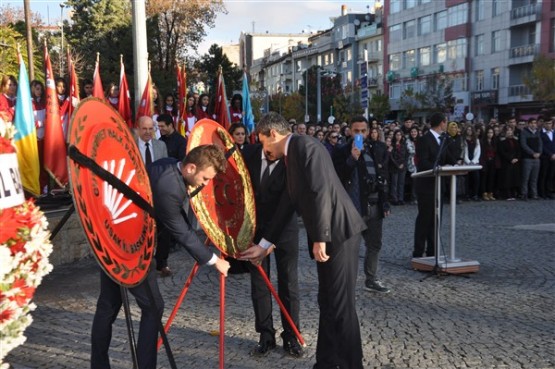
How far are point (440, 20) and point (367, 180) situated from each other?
58.2 metres

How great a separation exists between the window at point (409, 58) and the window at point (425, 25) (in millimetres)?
2501

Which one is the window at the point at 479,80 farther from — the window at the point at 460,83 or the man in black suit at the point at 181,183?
the man in black suit at the point at 181,183

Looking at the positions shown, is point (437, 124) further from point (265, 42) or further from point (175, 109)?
point (265, 42)

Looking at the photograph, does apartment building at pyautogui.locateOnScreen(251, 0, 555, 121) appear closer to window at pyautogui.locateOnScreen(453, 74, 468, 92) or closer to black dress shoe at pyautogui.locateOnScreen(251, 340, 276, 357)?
window at pyautogui.locateOnScreen(453, 74, 468, 92)

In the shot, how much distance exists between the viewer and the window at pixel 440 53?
5981cm

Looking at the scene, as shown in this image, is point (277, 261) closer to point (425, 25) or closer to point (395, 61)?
point (425, 25)

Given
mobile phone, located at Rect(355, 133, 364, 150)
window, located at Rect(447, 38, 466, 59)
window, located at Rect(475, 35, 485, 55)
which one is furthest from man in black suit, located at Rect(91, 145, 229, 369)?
window, located at Rect(447, 38, 466, 59)

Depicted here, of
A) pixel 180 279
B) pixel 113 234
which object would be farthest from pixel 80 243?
pixel 113 234

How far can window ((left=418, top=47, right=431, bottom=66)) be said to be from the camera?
62281 millimetres

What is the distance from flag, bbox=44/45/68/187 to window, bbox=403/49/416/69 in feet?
193

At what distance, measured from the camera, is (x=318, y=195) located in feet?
13.9

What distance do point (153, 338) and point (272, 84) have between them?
381 ft

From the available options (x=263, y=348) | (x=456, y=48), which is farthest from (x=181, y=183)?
(x=456, y=48)

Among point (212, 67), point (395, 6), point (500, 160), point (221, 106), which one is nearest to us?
point (221, 106)
